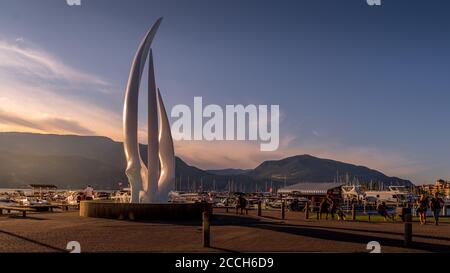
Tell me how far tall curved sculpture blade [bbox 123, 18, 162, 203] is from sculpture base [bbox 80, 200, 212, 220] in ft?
9.14

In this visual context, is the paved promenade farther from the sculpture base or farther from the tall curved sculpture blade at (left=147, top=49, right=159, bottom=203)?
the tall curved sculpture blade at (left=147, top=49, right=159, bottom=203)

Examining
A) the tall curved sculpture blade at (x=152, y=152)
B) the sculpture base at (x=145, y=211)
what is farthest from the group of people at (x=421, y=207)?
the tall curved sculpture blade at (x=152, y=152)

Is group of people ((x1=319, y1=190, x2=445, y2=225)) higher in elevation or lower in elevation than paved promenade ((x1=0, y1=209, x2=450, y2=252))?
higher

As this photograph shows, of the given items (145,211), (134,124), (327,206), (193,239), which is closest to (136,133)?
(134,124)

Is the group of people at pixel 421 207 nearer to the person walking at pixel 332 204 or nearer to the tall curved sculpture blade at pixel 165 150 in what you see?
the person walking at pixel 332 204

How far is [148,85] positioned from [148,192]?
6.68 m

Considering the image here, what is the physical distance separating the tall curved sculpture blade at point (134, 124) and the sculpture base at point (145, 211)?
2785mm

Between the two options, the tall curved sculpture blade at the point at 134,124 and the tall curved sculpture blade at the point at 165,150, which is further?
the tall curved sculpture blade at the point at 165,150

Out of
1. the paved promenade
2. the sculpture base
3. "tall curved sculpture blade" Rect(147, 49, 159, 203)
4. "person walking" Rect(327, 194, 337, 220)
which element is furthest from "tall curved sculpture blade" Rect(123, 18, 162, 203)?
"person walking" Rect(327, 194, 337, 220)

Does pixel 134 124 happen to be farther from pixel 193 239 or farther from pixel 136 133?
pixel 193 239

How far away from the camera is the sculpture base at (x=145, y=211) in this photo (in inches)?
1011

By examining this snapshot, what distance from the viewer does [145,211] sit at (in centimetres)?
2567

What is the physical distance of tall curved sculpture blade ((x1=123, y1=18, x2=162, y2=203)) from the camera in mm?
28828
